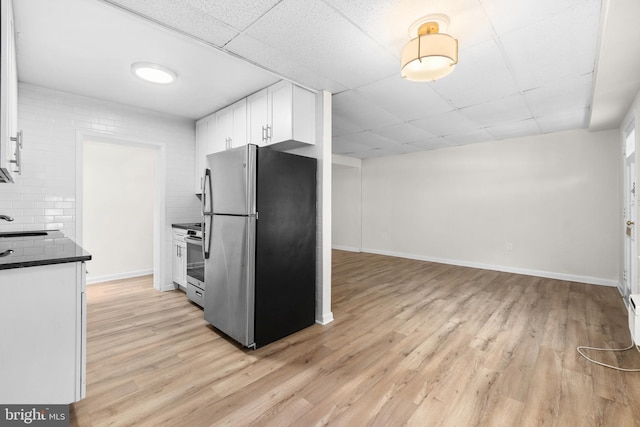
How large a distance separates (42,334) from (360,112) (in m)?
3.59

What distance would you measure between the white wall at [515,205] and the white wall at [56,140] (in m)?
5.08

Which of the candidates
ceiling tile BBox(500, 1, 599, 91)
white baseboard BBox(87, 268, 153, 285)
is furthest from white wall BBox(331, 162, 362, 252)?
ceiling tile BBox(500, 1, 599, 91)

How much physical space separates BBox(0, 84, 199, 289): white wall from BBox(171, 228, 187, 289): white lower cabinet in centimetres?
23

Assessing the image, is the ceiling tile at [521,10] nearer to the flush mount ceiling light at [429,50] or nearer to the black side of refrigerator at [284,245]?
the flush mount ceiling light at [429,50]

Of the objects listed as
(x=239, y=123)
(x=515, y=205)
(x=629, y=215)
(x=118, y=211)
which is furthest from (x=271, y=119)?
(x=515, y=205)

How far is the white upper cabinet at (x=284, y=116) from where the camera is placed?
110 inches

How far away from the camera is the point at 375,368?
214 cm

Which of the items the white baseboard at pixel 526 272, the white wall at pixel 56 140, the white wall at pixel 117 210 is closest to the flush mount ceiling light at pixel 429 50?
the white wall at pixel 56 140

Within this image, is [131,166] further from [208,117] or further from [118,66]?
[118,66]

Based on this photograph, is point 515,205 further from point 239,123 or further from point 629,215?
point 239,123

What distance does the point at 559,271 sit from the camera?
4.73m

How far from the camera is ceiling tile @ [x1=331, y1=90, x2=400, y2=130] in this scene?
3255mm

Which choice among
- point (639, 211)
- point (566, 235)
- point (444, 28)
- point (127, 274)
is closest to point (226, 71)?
point (444, 28)

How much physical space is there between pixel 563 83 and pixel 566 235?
2991 millimetres
